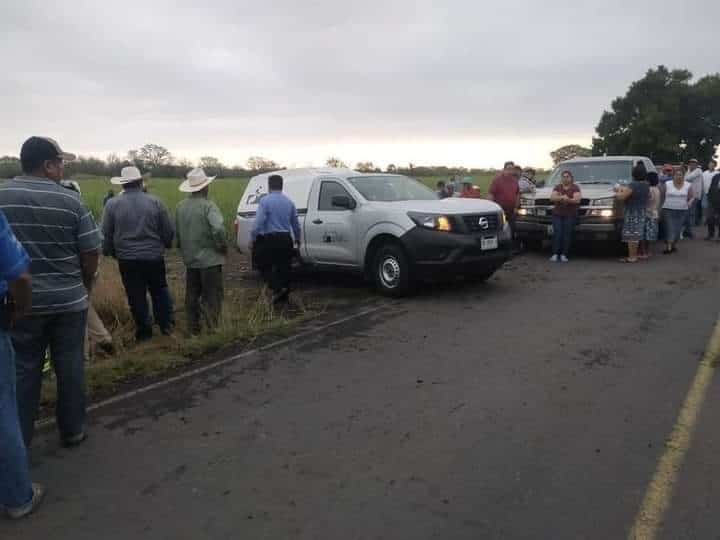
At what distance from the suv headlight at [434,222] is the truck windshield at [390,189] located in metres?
0.92

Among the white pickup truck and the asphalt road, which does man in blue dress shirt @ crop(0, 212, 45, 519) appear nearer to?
the asphalt road

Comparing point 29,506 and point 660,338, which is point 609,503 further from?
point 660,338

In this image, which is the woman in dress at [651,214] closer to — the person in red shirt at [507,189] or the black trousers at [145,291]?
the person in red shirt at [507,189]

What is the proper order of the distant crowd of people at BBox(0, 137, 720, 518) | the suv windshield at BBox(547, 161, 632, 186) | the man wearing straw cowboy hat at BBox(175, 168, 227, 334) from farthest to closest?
the suv windshield at BBox(547, 161, 632, 186) < the man wearing straw cowboy hat at BBox(175, 168, 227, 334) < the distant crowd of people at BBox(0, 137, 720, 518)

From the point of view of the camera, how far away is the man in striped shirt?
11.6 ft

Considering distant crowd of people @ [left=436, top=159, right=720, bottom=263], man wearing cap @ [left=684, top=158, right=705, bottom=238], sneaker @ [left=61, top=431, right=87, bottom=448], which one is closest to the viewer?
sneaker @ [left=61, top=431, right=87, bottom=448]

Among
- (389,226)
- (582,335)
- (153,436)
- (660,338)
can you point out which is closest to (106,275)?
(389,226)

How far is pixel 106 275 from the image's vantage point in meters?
8.01

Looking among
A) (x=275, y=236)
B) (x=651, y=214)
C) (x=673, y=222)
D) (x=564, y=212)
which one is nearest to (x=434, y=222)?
(x=275, y=236)

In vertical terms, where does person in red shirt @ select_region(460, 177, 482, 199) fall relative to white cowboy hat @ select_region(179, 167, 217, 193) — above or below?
above

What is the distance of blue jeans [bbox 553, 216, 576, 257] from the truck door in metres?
4.53

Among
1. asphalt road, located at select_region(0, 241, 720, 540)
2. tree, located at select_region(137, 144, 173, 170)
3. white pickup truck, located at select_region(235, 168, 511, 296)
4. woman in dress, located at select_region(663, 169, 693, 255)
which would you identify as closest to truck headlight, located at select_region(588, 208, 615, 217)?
woman in dress, located at select_region(663, 169, 693, 255)

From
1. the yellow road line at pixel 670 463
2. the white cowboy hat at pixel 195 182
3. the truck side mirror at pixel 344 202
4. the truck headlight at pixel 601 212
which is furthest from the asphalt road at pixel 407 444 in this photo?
the truck headlight at pixel 601 212

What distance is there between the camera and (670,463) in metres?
3.46
